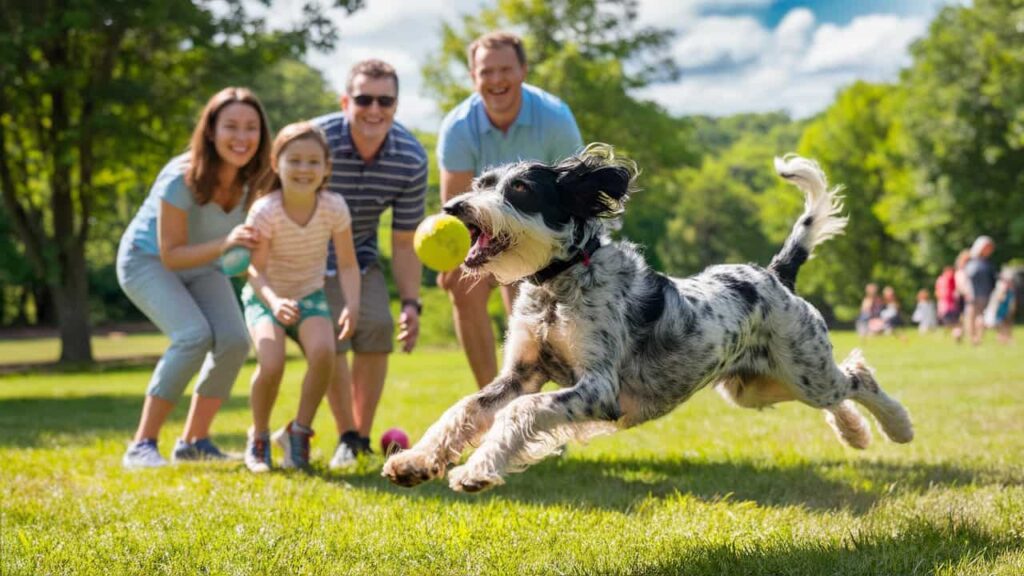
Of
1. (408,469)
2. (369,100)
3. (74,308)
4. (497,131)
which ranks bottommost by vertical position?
(74,308)

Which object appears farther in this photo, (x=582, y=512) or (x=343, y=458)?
(x=343, y=458)

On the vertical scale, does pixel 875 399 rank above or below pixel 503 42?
below

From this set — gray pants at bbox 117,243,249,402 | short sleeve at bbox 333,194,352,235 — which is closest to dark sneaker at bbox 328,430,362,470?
gray pants at bbox 117,243,249,402

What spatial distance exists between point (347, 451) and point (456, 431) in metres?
2.99

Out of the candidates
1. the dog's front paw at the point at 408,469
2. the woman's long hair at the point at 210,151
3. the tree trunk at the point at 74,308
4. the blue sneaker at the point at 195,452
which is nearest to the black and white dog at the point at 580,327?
the dog's front paw at the point at 408,469

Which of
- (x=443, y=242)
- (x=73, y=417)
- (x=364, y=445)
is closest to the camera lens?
(x=443, y=242)

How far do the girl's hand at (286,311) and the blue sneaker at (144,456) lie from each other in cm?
176

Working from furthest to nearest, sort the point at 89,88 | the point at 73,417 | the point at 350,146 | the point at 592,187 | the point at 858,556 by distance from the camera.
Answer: the point at 89,88
the point at 73,417
the point at 350,146
the point at 592,187
the point at 858,556

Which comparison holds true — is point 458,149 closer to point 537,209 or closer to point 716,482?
point 537,209

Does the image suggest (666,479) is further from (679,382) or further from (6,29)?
(6,29)

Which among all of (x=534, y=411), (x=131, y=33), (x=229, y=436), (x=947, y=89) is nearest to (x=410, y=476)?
(x=534, y=411)

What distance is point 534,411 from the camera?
4.07m

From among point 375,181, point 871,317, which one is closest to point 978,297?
point 871,317

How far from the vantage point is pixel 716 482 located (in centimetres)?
602
